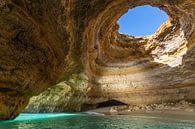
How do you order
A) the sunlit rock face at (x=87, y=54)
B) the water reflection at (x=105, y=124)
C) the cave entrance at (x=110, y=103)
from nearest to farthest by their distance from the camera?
the sunlit rock face at (x=87, y=54) < the water reflection at (x=105, y=124) < the cave entrance at (x=110, y=103)

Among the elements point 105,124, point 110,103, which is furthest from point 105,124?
point 110,103

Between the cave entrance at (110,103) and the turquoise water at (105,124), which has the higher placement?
the cave entrance at (110,103)

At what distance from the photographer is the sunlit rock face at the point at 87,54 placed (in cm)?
873

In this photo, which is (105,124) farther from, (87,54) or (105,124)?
(87,54)

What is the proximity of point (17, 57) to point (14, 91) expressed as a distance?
6.04ft

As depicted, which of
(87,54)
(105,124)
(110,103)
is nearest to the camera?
(105,124)

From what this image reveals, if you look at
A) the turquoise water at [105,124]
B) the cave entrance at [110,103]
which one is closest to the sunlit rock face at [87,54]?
the cave entrance at [110,103]

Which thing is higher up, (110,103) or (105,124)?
(110,103)

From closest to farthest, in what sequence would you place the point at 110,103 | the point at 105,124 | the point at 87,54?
the point at 105,124 → the point at 87,54 → the point at 110,103

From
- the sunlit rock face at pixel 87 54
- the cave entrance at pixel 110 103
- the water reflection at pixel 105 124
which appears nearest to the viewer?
the sunlit rock face at pixel 87 54

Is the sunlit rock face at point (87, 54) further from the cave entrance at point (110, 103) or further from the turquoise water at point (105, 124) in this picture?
the turquoise water at point (105, 124)

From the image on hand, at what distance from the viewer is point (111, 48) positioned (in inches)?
880

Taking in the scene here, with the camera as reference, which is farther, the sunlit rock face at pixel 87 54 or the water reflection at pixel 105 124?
the water reflection at pixel 105 124

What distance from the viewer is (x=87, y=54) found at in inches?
595
